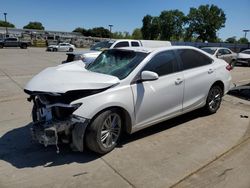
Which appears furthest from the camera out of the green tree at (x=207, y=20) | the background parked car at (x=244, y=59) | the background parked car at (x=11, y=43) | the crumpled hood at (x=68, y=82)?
the green tree at (x=207, y=20)

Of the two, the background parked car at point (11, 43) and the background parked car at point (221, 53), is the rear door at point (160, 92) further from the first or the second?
the background parked car at point (11, 43)

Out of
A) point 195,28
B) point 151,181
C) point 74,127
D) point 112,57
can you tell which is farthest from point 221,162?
point 195,28

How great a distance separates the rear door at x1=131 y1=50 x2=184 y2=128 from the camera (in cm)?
434

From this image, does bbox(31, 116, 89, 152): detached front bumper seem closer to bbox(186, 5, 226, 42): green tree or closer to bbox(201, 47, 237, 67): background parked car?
bbox(201, 47, 237, 67): background parked car

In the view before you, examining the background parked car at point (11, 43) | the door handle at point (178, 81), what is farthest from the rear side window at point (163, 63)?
the background parked car at point (11, 43)

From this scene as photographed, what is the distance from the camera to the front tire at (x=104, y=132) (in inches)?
149

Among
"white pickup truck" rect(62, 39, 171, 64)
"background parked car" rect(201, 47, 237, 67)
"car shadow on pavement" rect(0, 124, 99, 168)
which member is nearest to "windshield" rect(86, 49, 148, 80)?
"car shadow on pavement" rect(0, 124, 99, 168)

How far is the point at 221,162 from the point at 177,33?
88517mm

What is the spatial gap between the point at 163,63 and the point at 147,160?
181cm

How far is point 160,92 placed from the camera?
15.1 ft

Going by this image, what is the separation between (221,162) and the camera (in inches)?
154

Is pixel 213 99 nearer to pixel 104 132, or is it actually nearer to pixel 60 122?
pixel 104 132

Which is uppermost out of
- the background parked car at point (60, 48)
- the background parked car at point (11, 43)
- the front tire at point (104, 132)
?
the background parked car at point (11, 43)

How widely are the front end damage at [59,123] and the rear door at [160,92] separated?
97 centimetres
